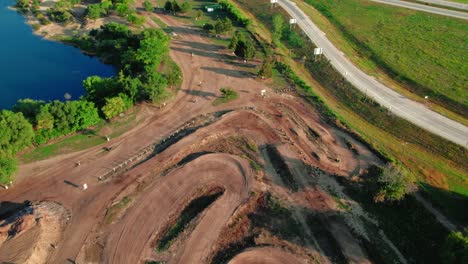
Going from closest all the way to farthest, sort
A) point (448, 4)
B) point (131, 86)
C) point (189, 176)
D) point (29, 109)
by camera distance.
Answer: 1. point (189, 176)
2. point (29, 109)
3. point (131, 86)
4. point (448, 4)

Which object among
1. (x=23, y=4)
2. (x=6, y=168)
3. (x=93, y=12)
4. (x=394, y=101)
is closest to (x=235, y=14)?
(x=93, y=12)

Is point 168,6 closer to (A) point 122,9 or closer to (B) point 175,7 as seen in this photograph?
(B) point 175,7

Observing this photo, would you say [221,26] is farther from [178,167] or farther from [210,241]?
[210,241]

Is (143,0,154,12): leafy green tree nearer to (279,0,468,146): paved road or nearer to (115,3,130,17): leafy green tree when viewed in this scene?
(115,3,130,17): leafy green tree

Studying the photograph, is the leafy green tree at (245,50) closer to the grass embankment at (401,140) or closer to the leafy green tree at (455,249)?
the grass embankment at (401,140)

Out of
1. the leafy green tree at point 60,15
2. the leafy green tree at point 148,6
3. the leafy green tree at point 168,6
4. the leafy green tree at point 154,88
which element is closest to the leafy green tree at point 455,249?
the leafy green tree at point 154,88

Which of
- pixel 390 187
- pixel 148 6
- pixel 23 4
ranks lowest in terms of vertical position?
pixel 390 187
